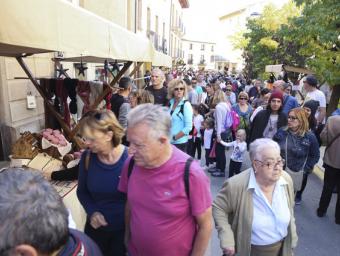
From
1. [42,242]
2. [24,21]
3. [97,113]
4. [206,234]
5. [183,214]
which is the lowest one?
[206,234]

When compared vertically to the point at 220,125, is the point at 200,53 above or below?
above

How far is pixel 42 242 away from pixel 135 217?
39.5 inches

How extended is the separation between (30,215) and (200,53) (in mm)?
82305

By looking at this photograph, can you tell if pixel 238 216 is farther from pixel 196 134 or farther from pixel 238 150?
pixel 196 134

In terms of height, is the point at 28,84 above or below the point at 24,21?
below

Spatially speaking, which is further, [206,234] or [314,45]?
[314,45]

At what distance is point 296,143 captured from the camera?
14.2ft

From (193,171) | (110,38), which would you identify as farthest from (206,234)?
(110,38)

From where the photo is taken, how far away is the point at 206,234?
203 centimetres

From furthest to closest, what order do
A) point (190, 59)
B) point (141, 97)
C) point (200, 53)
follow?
point (200, 53), point (190, 59), point (141, 97)

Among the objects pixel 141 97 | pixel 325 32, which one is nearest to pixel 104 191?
pixel 141 97

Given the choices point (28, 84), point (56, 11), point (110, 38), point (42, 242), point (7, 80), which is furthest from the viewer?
point (28, 84)

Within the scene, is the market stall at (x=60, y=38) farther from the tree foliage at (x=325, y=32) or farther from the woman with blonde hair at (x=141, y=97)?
the tree foliage at (x=325, y=32)

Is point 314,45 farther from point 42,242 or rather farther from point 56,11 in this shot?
point 42,242
